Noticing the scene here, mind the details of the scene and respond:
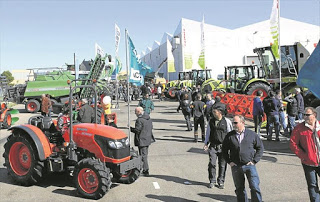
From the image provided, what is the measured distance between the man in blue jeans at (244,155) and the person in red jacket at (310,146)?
56cm

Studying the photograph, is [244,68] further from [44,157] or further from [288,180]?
[44,157]

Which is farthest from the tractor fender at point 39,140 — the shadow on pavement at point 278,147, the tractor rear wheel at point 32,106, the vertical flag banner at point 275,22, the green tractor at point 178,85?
the green tractor at point 178,85

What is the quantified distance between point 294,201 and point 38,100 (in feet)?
62.0

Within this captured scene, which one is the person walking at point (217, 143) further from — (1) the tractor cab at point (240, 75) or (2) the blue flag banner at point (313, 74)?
(1) the tractor cab at point (240, 75)

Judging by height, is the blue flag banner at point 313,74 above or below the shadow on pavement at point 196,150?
above

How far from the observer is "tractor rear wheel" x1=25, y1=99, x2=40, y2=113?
20344 mm

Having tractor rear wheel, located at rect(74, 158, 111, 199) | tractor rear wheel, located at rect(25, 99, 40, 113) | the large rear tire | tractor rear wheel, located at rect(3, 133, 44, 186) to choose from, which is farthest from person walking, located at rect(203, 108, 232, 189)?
the large rear tire

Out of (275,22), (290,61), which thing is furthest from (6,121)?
(290,61)

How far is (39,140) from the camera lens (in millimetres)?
5801

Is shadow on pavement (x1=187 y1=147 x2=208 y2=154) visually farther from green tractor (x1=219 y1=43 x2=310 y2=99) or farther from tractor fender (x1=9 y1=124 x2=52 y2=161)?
green tractor (x1=219 y1=43 x2=310 y2=99)

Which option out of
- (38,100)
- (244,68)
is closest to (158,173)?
(244,68)

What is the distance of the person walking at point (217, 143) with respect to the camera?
558 centimetres

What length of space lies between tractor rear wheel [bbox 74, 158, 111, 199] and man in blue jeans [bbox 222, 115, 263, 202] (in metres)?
2.04

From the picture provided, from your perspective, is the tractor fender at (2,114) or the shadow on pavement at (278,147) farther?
the tractor fender at (2,114)
